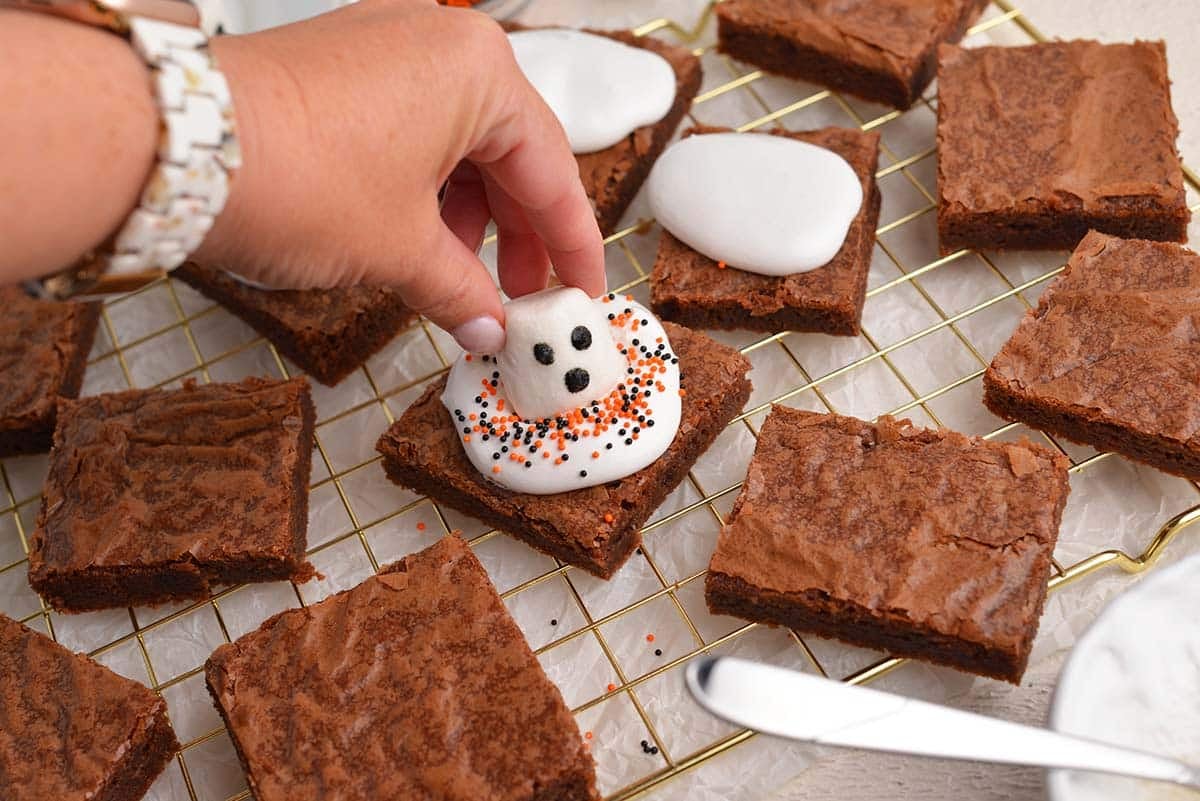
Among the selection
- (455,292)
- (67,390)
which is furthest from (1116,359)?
(67,390)

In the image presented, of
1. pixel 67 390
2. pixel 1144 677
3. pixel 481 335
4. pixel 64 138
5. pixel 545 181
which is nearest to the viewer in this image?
pixel 64 138

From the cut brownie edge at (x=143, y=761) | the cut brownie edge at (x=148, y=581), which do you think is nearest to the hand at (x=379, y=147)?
the cut brownie edge at (x=148, y=581)

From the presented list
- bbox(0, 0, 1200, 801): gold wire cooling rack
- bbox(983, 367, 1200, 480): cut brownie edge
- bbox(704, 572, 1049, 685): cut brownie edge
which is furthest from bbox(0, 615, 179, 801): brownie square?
bbox(983, 367, 1200, 480): cut brownie edge

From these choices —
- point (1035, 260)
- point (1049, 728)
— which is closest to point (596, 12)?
point (1035, 260)

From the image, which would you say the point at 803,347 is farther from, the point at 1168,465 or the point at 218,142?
the point at 218,142

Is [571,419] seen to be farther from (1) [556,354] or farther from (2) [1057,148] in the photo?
(2) [1057,148]

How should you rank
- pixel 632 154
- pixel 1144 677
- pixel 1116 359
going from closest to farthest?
pixel 1144 677 → pixel 1116 359 → pixel 632 154

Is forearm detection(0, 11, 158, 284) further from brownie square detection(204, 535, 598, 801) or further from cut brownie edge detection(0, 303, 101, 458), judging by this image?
cut brownie edge detection(0, 303, 101, 458)
